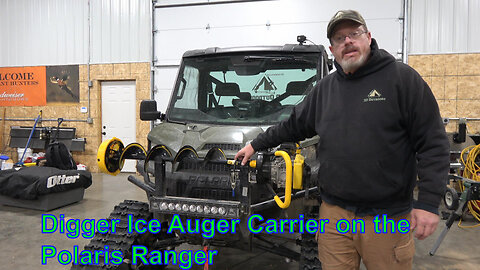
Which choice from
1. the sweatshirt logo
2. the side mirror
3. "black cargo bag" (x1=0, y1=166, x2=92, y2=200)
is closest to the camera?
the sweatshirt logo

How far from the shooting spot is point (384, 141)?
1.92 m

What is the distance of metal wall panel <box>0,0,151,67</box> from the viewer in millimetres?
10023

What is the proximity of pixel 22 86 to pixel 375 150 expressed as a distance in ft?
39.5

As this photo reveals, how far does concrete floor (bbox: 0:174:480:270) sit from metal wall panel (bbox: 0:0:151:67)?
521cm

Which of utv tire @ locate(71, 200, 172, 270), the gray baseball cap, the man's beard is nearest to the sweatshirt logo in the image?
the man's beard

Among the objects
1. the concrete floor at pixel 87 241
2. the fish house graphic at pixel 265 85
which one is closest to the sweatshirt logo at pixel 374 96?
the fish house graphic at pixel 265 85

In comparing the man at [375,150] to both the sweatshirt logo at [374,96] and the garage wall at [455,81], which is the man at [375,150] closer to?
the sweatshirt logo at [374,96]

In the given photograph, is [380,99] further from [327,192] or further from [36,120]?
[36,120]

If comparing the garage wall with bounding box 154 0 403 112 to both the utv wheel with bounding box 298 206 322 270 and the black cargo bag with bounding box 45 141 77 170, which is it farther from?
the utv wheel with bounding box 298 206 322 270

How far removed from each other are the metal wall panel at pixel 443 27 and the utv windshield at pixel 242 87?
610cm

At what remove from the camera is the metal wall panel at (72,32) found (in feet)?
32.9

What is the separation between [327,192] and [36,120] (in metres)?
10.7

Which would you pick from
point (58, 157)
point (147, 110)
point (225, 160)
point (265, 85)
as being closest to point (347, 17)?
point (225, 160)

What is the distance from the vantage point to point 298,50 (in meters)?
3.67
